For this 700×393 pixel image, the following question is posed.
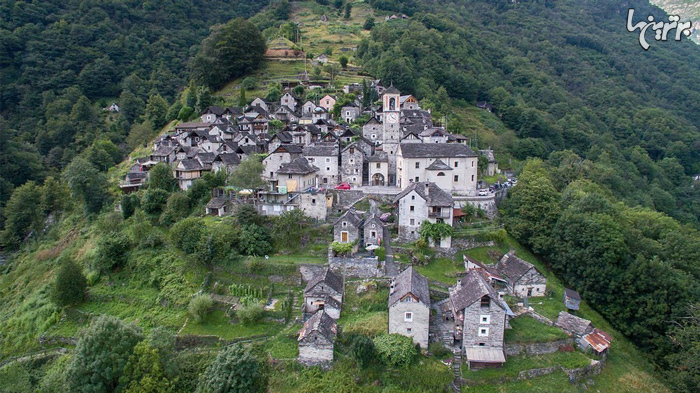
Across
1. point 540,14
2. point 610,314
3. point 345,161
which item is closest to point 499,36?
point 540,14

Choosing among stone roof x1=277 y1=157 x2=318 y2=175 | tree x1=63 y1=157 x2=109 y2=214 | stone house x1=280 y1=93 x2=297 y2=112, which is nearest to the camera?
stone roof x1=277 y1=157 x2=318 y2=175

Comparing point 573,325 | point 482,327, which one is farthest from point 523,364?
point 573,325

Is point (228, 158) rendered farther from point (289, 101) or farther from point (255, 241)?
point (289, 101)

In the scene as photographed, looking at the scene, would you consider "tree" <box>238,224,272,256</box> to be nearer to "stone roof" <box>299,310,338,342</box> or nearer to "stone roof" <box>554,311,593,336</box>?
"stone roof" <box>299,310,338,342</box>

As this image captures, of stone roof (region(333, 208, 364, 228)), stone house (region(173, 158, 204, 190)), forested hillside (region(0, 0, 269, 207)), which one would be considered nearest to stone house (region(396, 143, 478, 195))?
stone roof (region(333, 208, 364, 228))

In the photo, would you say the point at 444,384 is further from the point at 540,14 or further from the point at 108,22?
the point at 540,14

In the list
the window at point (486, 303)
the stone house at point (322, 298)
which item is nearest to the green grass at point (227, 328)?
the stone house at point (322, 298)
